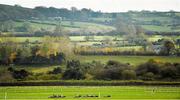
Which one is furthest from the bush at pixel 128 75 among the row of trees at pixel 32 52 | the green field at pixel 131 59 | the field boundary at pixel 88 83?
the row of trees at pixel 32 52

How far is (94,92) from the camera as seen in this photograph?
73.8 ft

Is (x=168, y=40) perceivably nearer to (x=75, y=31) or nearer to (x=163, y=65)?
(x=163, y=65)

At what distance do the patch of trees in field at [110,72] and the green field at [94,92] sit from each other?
117 cm

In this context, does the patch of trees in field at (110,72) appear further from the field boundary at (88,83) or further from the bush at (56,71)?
the field boundary at (88,83)

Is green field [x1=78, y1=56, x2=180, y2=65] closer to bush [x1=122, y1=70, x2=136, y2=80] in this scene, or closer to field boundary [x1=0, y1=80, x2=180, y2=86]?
bush [x1=122, y1=70, x2=136, y2=80]

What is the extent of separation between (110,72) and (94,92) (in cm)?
297

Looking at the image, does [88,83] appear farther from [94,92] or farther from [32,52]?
[32,52]

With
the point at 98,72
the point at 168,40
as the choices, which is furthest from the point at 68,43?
the point at 168,40

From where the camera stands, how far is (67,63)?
25.7 m

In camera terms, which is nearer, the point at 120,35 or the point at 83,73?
the point at 83,73

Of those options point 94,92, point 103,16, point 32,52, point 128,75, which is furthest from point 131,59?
point 32,52

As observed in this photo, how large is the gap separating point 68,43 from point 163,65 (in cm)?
591

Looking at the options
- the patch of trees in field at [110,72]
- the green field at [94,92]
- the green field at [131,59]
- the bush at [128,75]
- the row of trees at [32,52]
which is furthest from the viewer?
the green field at [131,59]

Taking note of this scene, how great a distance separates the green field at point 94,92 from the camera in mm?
20659
